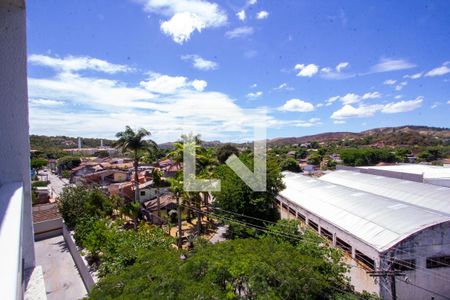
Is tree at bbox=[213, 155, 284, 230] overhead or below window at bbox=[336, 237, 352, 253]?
overhead

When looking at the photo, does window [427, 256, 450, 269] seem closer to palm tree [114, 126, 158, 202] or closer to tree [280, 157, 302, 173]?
palm tree [114, 126, 158, 202]

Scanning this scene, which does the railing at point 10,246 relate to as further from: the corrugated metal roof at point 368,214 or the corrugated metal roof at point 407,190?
the corrugated metal roof at point 407,190

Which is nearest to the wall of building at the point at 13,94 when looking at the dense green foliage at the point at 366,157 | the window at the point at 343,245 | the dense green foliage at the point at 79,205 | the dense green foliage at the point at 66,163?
the window at the point at 343,245

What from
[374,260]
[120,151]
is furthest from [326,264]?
[120,151]

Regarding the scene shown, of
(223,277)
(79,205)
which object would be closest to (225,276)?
(223,277)

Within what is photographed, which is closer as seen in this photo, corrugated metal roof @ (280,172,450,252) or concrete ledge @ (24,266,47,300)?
concrete ledge @ (24,266,47,300)

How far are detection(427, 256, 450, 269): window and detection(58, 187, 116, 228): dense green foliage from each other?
15.7 metres

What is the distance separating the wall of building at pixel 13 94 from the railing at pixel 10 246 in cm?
112

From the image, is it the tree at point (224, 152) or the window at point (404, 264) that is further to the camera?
the tree at point (224, 152)

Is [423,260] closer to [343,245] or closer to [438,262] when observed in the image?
[438,262]

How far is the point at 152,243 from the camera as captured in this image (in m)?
9.43

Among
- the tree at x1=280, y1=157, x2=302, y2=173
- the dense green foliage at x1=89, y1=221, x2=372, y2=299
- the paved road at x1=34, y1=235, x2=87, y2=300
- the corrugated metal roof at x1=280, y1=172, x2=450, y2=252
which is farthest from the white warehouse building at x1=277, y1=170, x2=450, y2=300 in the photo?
the tree at x1=280, y1=157, x2=302, y2=173

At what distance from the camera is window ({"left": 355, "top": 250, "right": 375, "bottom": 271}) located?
9.99 metres

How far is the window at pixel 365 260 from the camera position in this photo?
9986mm
